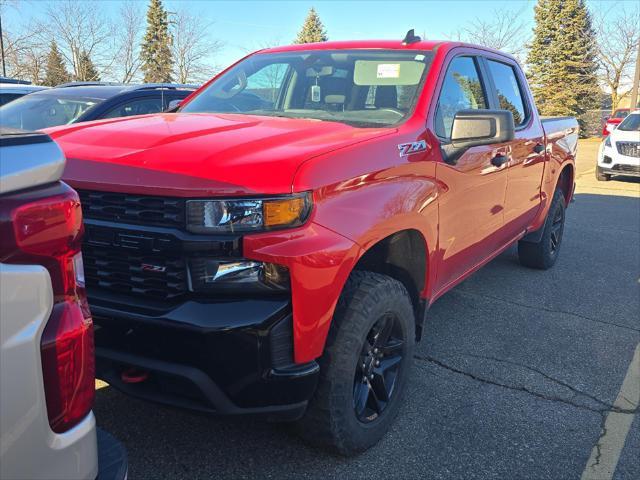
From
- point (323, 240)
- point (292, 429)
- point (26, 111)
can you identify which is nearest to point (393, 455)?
point (292, 429)

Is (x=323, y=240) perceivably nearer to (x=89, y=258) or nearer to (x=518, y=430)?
(x=89, y=258)

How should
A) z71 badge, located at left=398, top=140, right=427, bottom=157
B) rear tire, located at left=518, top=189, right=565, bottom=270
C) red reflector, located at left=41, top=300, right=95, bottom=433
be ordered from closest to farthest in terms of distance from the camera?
red reflector, located at left=41, top=300, right=95, bottom=433
z71 badge, located at left=398, top=140, right=427, bottom=157
rear tire, located at left=518, top=189, right=565, bottom=270

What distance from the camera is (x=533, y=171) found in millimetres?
4676

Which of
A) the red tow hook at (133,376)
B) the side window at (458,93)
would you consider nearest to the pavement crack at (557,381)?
the side window at (458,93)

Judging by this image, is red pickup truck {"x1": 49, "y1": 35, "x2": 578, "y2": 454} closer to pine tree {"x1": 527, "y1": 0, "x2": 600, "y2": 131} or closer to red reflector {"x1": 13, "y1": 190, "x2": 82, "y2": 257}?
red reflector {"x1": 13, "y1": 190, "x2": 82, "y2": 257}

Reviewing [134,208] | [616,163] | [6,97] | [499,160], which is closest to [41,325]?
[134,208]

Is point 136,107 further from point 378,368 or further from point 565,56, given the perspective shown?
point 565,56

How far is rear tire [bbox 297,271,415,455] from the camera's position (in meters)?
2.40

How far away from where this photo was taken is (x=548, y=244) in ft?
18.7

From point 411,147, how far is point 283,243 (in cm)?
103

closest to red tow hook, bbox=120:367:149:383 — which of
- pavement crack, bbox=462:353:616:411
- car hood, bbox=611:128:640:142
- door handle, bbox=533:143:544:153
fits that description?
pavement crack, bbox=462:353:616:411

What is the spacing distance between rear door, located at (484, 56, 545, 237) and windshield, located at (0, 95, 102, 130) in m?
3.79

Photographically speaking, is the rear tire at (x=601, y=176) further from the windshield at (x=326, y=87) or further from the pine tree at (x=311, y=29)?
the pine tree at (x=311, y=29)

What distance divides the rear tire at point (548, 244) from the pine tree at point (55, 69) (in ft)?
116
